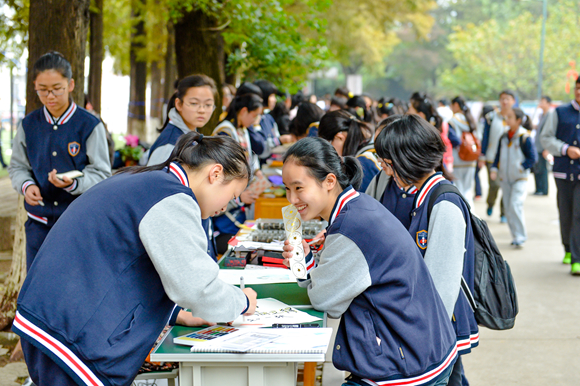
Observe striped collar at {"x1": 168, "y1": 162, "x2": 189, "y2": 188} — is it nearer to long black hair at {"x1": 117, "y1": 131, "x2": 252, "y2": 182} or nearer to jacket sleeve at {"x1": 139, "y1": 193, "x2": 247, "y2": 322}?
long black hair at {"x1": 117, "y1": 131, "x2": 252, "y2": 182}

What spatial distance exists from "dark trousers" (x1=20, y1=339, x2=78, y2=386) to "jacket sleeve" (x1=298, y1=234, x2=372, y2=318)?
0.93 meters

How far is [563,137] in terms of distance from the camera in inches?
254

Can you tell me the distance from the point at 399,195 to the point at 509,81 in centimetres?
3783

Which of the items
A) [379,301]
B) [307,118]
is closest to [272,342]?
[379,301]

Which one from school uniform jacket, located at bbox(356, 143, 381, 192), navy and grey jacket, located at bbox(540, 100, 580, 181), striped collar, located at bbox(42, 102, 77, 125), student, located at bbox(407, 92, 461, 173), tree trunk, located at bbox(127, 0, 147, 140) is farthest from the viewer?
tree trunk, located at bbox(127, 0, 147, 140)

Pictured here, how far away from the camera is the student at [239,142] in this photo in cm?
476

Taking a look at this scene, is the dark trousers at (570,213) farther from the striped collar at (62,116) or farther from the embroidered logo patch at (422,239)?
the striped collar at (62,116)

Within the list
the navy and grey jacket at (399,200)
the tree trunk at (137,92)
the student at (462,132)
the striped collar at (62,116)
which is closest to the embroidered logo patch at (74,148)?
the striped collar at (62,116)

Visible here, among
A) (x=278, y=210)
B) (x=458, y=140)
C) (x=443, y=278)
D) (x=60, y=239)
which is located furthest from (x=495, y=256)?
(x=458, y=140)

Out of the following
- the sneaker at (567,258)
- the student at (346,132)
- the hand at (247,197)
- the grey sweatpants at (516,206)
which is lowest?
the sneaker at (567,258)

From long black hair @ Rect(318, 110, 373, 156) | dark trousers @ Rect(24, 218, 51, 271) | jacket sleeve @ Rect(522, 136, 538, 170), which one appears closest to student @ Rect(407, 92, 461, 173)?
jacket sleeve @ Rect(522, 136, 538, 170)

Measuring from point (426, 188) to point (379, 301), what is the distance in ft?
2.39

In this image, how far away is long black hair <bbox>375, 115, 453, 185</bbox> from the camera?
2.62m

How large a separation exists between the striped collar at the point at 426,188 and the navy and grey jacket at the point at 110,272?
3.77ft
